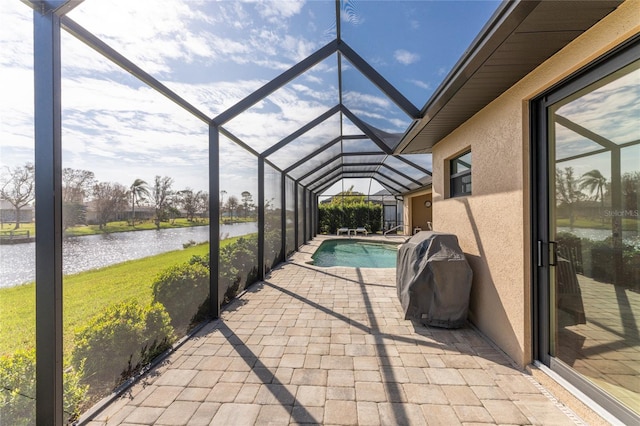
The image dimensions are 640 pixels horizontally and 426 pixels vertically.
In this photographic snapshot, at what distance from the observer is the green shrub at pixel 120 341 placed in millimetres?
2162

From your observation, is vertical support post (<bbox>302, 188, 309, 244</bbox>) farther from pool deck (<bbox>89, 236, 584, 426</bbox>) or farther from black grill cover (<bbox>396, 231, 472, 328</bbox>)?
black grill cover (<bbox>396, 231, 472, 328</bbox>)

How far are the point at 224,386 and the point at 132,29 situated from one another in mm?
3046

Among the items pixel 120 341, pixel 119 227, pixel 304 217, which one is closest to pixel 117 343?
pixel 120 341

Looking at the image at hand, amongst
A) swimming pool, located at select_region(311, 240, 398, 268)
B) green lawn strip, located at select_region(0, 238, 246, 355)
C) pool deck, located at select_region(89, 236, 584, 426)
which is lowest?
swimming pool, located at select_region(311, 240, 398, 268)

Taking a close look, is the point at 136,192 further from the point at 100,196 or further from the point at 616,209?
the point at 616,209

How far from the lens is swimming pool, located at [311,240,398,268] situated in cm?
950

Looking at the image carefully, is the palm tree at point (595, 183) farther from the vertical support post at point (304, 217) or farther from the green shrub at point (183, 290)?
the vertical support post at point (304, 217)

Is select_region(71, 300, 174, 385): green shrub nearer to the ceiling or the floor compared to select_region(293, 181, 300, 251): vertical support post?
nearer to the floor

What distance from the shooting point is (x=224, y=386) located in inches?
94.3

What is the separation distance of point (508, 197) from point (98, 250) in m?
3.84

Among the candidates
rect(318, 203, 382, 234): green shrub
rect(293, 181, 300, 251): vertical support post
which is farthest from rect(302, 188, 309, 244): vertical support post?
rect(318, 203, 382, 234): green shrub

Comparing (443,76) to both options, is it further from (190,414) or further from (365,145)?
(365,145)

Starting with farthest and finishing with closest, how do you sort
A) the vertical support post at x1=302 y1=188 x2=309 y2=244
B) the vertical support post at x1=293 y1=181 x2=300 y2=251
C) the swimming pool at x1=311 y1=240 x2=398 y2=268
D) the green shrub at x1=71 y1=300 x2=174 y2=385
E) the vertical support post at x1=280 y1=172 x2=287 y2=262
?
the vertical support post at x1=302 y1=188 x2=309 y2=244 → the vertical support post at x1=293 y1=181 x2=300 y2=251 → the swimming pool at x1=311 y1=240 x2=398 y2=268 → the vertical support post at x1=280 y1=172 x2=287 y2=262 → the green shrub at x1=71 y1=300 x2=174 y2=385

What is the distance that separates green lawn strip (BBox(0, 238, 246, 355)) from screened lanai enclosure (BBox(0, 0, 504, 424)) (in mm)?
11
